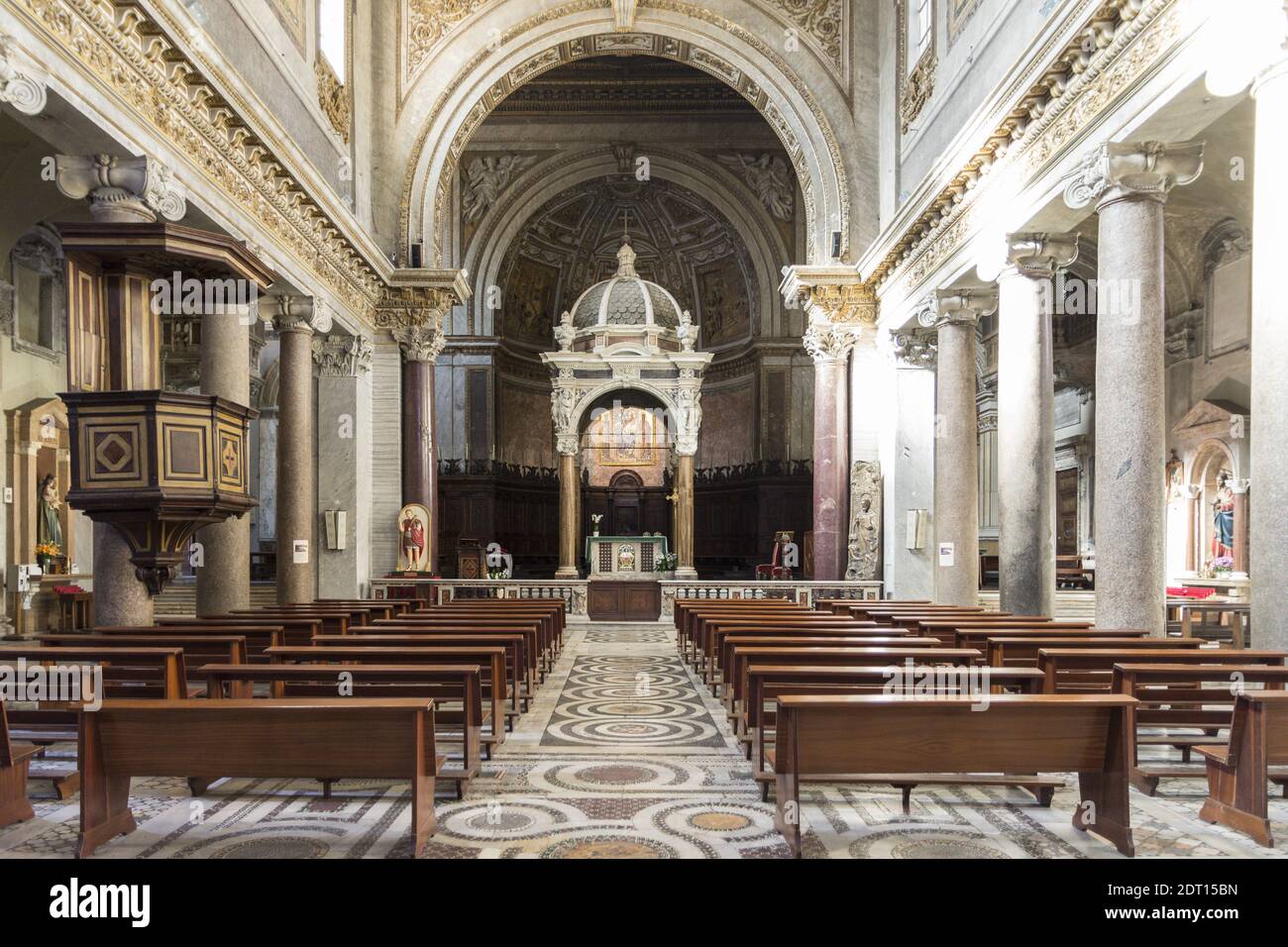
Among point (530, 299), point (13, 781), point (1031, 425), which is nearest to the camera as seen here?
point (13, 781)

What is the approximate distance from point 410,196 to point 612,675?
11899 mm

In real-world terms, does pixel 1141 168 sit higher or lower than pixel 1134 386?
higher

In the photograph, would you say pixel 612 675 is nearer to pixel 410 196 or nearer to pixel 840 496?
pixel 840 496

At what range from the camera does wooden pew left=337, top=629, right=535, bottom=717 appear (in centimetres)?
704

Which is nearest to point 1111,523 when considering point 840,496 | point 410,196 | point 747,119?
point 840,496

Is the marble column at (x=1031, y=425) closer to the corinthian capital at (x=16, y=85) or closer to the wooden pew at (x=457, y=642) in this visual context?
the wooden pew at (x=457, y=642)

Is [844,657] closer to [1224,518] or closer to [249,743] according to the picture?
[249,743]

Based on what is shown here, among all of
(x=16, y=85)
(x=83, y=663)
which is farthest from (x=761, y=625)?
(x=16, y=85)

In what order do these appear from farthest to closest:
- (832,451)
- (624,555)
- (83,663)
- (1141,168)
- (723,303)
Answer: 1. (723,303)
2. (624,555)
3. (832,451)
4. (1141,168)
5. (83,663)

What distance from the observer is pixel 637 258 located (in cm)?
3019

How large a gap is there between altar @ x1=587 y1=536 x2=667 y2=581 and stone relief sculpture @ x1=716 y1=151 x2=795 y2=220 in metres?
12.7

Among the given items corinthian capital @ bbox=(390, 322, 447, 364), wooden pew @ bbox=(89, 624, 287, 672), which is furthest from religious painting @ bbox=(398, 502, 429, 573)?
wooden pew @ bbox=(89, 624, 287, 672)

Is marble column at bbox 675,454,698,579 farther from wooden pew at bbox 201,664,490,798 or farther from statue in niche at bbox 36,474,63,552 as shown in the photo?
wooden pew at bbox 201,664,490,798

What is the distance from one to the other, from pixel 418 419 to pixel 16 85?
11.5 m
